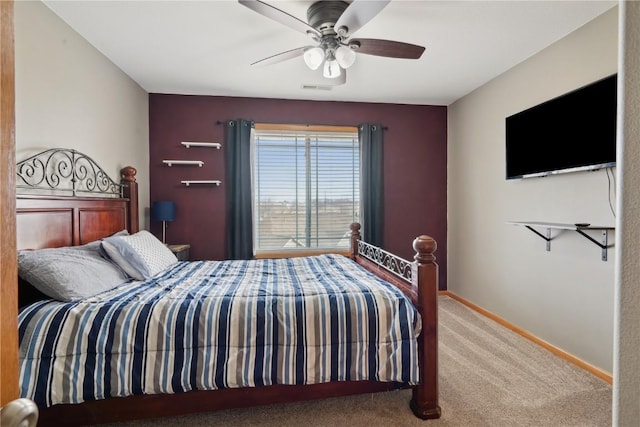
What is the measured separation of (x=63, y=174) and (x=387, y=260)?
262 cm

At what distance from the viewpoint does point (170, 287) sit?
2.00 meters

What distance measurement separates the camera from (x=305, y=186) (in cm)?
410


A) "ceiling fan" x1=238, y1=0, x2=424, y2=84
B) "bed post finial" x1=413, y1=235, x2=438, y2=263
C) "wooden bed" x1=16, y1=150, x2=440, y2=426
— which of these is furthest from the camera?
"ceiling fan" x1=238, y1=0, x2=424, y2=84

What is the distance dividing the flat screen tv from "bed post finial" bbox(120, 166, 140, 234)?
12.7 ft

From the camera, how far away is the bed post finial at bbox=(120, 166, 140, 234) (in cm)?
313

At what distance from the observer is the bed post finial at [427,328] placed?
1.77 meters

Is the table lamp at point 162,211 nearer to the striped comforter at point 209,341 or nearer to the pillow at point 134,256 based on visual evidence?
the pillow at point 134,256

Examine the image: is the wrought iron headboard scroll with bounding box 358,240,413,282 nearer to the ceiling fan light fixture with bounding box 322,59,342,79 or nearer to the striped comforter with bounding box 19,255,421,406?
the striped comforter with bounding box 19,255,421,406

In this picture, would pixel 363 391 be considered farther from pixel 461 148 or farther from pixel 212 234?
pixel 461 148

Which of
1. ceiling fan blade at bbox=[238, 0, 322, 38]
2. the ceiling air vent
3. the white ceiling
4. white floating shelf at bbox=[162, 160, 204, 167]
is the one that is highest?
the white ceiling

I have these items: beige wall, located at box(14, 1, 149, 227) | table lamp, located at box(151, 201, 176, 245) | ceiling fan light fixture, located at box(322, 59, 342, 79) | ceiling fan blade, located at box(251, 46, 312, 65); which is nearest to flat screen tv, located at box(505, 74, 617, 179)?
ceiling fan light fixture, located at box(322, 59, 342, 79)

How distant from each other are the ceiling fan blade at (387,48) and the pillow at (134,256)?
2.15 metres

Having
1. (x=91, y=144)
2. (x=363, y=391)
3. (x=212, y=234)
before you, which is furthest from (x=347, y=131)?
(x=363, y=391)

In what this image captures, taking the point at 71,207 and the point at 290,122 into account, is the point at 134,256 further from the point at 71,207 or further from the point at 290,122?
the point at 290,122
